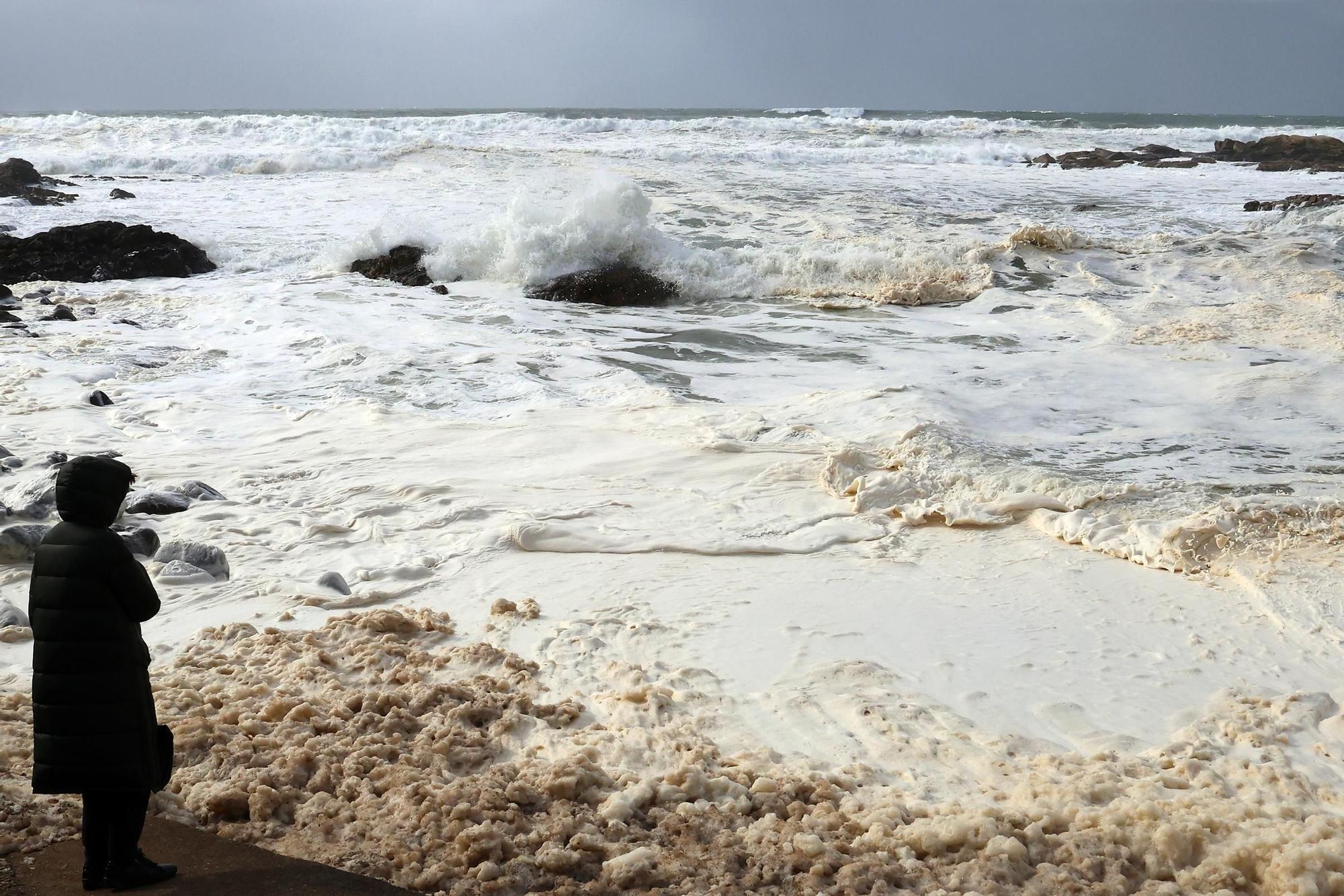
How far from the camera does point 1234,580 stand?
3861 millimetres

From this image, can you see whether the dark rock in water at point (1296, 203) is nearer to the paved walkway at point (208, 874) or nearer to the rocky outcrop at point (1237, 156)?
the rocky outcrop at point (1237, 156)

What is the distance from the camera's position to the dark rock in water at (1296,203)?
14.4 m

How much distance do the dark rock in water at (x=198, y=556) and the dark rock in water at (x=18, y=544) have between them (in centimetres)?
44

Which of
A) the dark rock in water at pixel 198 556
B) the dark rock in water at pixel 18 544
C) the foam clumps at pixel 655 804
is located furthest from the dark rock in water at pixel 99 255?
the foam clumps at pixel 655 804

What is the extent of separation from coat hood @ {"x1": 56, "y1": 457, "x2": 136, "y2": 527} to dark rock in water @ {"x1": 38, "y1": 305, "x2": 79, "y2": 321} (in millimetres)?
7666

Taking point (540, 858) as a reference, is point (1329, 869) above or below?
above

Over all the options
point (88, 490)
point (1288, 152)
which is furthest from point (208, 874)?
point (1288, 152)

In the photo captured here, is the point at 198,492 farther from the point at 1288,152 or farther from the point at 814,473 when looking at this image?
the point at 1288,152

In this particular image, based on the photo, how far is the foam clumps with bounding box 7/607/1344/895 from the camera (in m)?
2.32

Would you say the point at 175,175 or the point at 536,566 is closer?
the point at 536,566

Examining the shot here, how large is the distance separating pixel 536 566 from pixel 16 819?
204cm

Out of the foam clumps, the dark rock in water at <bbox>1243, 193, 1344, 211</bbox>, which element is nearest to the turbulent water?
the foam clumps

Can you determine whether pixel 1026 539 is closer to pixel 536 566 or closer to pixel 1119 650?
pixel 1119 650

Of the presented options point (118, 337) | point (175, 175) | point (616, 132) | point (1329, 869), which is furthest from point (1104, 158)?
point (1329, 869)
